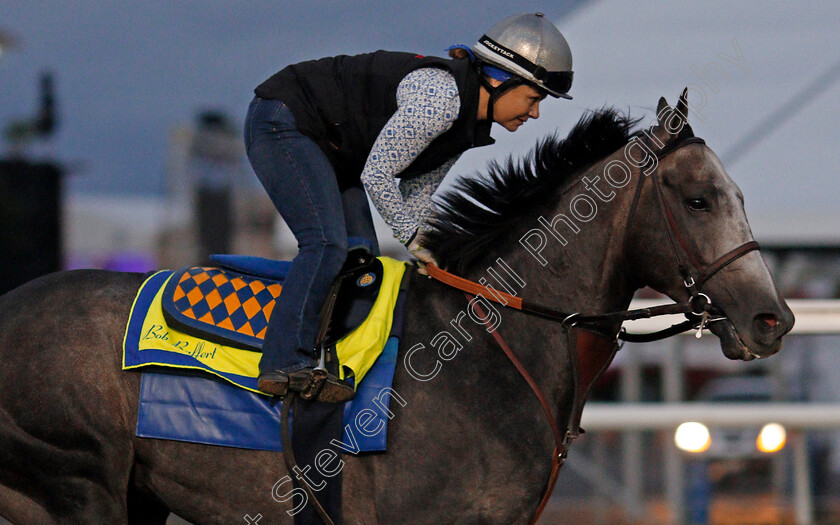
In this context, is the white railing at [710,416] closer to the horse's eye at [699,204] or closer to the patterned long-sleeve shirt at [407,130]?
the horse's eye at [699,204]

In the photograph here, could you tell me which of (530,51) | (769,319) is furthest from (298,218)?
(769,319)

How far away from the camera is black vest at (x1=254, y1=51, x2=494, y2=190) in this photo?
3.04 m

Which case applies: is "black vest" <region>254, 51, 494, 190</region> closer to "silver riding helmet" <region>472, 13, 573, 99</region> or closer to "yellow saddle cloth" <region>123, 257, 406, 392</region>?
"silver riding helmet" <region>472, 13, 573, 99</region>

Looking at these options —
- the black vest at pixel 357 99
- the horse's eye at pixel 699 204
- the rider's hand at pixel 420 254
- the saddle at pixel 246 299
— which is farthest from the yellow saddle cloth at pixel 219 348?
the horse's eye at pixel 699 204

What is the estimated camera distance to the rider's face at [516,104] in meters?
3.08

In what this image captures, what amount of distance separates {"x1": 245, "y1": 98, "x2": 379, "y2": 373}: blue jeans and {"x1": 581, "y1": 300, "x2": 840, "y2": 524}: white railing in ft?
7.36

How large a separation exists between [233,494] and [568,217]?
145 centimetres

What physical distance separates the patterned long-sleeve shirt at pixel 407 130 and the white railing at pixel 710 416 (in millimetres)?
2101

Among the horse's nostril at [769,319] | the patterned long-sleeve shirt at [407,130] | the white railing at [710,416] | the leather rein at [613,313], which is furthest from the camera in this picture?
the white railing at [710,416]

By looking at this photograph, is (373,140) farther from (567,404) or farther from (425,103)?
(567,404)

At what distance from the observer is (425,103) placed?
2898mm

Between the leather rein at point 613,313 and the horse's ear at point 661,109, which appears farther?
the horse's ear at point 661,109

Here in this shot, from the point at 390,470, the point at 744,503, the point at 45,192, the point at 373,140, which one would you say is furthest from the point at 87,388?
the point at 45,192

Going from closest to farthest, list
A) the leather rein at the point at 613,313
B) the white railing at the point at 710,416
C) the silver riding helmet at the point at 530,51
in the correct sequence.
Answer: the leather rein at the point at 613,313, the silver riding helmet at the point at 530,51, the white railing at the point at 710,416
